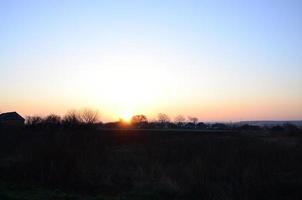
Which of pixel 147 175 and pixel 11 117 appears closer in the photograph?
pixel 147 175

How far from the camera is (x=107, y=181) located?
736 inches

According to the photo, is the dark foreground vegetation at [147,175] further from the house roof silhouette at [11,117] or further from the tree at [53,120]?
the house roof silhouette at [11,117]

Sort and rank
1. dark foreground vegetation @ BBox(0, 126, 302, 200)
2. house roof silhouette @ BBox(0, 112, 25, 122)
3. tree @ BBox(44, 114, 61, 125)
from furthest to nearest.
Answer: house roof silhouette @ BBox(0, 112, 25, 122) → tree @ BBox(44, 114, 61, 125) → dark foreground vegetation @ BBox(0, 126, 302, 200)

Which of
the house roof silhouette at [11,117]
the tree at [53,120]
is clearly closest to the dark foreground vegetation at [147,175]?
the tree at [53,120]

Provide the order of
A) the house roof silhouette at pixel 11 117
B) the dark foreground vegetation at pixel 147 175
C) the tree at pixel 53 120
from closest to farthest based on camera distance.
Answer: the dark foreground vegetation at pixel 147 175
the tree at pixel 53 120
the house roof silhouette at pixel 11 117

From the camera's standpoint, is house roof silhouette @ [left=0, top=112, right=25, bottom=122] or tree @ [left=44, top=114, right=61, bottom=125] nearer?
tree @ [left=44, top=114, right=61, bottom=125]

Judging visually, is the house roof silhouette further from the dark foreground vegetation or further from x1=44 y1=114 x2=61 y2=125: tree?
the dark foreground vegetation

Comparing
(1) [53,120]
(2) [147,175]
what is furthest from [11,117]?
(2) [147,175]

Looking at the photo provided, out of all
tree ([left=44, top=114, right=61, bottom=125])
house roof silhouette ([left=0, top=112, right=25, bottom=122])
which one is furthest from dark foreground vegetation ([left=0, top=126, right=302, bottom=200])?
house roof silhouette ([left=0, top=112, right=25, bottom=122])

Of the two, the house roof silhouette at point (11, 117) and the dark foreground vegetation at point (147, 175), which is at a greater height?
the house roof silhouette at point (11, 117)

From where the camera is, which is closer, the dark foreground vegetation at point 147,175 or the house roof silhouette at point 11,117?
the dark foreground vegetation at point 147,175

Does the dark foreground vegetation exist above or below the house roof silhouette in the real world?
below

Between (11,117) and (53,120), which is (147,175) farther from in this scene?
(11,117)

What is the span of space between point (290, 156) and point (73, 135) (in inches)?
520
